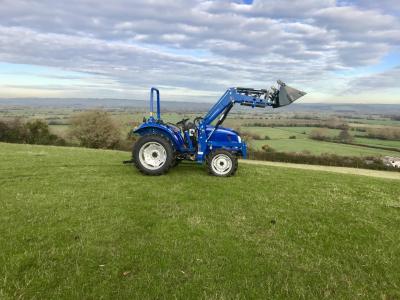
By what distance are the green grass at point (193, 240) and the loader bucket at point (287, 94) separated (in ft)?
9.01

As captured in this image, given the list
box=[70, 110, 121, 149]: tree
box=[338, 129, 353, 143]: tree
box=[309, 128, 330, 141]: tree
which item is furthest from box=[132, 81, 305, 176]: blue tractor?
box=[309, 128, 330, 141]: tree

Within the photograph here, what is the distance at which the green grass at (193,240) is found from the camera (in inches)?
181

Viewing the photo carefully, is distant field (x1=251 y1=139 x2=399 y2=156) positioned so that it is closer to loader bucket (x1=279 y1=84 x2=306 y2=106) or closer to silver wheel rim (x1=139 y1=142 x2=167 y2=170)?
loader bucket (x1=279 y1=84 x2=306 y2=106)

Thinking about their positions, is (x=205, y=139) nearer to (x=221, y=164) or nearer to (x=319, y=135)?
(x=221, y=164)

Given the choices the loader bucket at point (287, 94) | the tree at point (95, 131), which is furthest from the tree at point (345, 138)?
the loader bucket at point (287, 94)

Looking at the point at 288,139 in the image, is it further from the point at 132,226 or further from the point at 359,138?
the point at 132,226

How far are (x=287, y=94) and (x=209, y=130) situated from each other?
265cm

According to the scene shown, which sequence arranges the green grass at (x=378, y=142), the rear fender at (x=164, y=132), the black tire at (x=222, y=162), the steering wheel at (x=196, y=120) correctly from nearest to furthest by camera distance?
1. the black tire at (x=222, y=162)
2. the rear fender at (x=164, y=132)
3. the steering wheel at (x=196, y=120)
4. the green grass at (x=378, y=142)

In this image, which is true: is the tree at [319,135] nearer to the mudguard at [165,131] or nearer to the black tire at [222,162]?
the black tire at [222,162]

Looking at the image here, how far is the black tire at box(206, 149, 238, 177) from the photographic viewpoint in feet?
37.6

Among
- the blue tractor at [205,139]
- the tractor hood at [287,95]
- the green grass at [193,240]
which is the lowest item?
the green grass at [193,240]

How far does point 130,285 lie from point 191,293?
769 millimetres

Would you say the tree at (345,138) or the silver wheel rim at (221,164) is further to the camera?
the tree at (345,138)

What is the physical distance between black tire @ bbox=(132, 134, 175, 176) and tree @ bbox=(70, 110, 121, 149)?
2542 centimetres
